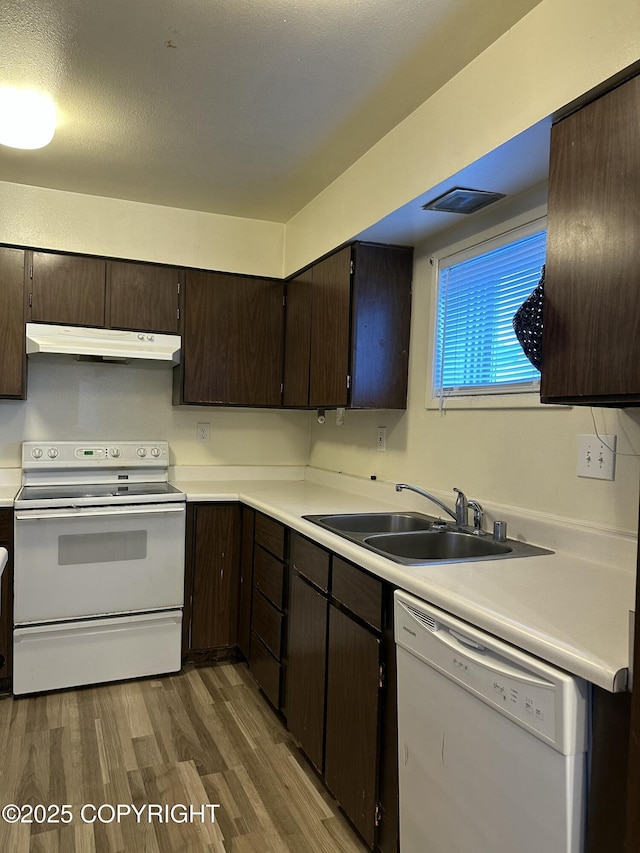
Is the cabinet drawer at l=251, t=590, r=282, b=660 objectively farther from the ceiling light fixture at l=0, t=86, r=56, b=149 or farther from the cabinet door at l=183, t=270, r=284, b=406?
the ceiling light fixture at l=0, t=86, r=56, b=149

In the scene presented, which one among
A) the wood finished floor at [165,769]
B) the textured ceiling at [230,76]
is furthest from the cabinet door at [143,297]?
the wood finished floor at [165,769]

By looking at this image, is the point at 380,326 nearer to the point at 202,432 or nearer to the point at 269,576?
the point at 269,576

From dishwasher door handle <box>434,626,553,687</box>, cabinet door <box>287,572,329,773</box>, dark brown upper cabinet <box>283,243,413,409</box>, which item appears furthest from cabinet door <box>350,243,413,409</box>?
dishwasher door handle <box>434,626,553,687</box>

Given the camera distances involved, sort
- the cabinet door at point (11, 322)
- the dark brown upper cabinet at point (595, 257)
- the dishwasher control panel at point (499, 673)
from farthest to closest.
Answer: the cabinet door at point (11, 322), the dark brown upper cabinet at point (595, 257), the dishwasher control panel at point (499, 673)

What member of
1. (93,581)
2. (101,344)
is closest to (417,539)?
(93,581)

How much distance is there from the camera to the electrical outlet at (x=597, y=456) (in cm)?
167

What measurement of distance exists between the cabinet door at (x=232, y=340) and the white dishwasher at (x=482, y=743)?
1.95 metres

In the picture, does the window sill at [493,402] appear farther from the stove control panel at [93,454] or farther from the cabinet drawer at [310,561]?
the stove control panel at [93,454]

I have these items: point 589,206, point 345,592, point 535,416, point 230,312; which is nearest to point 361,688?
point 345,592

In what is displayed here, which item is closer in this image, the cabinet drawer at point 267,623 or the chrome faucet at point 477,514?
the chrome faucet at point 477,514

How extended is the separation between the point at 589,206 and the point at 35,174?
2529 millimetres

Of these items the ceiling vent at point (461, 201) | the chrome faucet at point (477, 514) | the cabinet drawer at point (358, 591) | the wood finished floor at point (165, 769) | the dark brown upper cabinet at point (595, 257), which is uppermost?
the ceiling vent at point (461, 201)

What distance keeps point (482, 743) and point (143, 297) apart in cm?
255

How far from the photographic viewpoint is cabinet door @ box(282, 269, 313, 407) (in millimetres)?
3025
